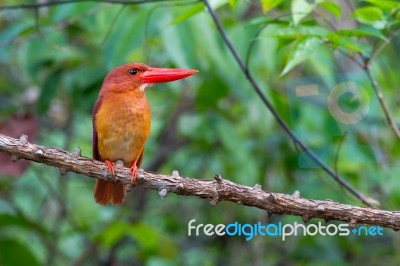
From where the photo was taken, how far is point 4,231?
4.12m

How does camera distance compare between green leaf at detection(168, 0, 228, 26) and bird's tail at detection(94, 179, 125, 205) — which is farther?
bird's tail at detection(94, 179, 125, 205)

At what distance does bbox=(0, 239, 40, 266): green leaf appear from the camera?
3.58 meters

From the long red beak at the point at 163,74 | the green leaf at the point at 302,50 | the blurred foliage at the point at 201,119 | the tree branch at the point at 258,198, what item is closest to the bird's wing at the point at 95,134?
the long red beak at the point at 163,74

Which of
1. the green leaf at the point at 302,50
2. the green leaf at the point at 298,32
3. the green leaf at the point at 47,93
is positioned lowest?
the green leaf at the point at 47,93

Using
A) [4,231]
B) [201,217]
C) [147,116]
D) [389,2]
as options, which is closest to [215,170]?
[201,217]

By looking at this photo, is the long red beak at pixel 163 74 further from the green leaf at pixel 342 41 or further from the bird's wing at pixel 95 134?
the green leaf at pixel 342 41

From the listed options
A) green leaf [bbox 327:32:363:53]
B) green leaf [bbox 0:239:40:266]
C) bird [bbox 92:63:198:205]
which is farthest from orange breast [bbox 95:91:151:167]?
green leaf [bbox 0:239:40:266]

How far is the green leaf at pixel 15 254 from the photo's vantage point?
3.58 meters

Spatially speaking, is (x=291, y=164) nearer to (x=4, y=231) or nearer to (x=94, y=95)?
(x=94, y=95)

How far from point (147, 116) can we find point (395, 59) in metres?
2.84

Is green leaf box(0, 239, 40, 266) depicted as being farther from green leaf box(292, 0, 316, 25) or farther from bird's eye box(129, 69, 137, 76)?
green leaf box(292, 0, 316, 25)

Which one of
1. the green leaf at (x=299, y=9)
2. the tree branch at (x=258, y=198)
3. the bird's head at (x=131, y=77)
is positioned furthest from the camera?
the bird's head at (x=131, y=77)

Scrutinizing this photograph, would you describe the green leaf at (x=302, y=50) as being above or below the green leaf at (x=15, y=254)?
above

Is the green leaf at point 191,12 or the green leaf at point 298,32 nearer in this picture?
the green leaf at point 298,32
